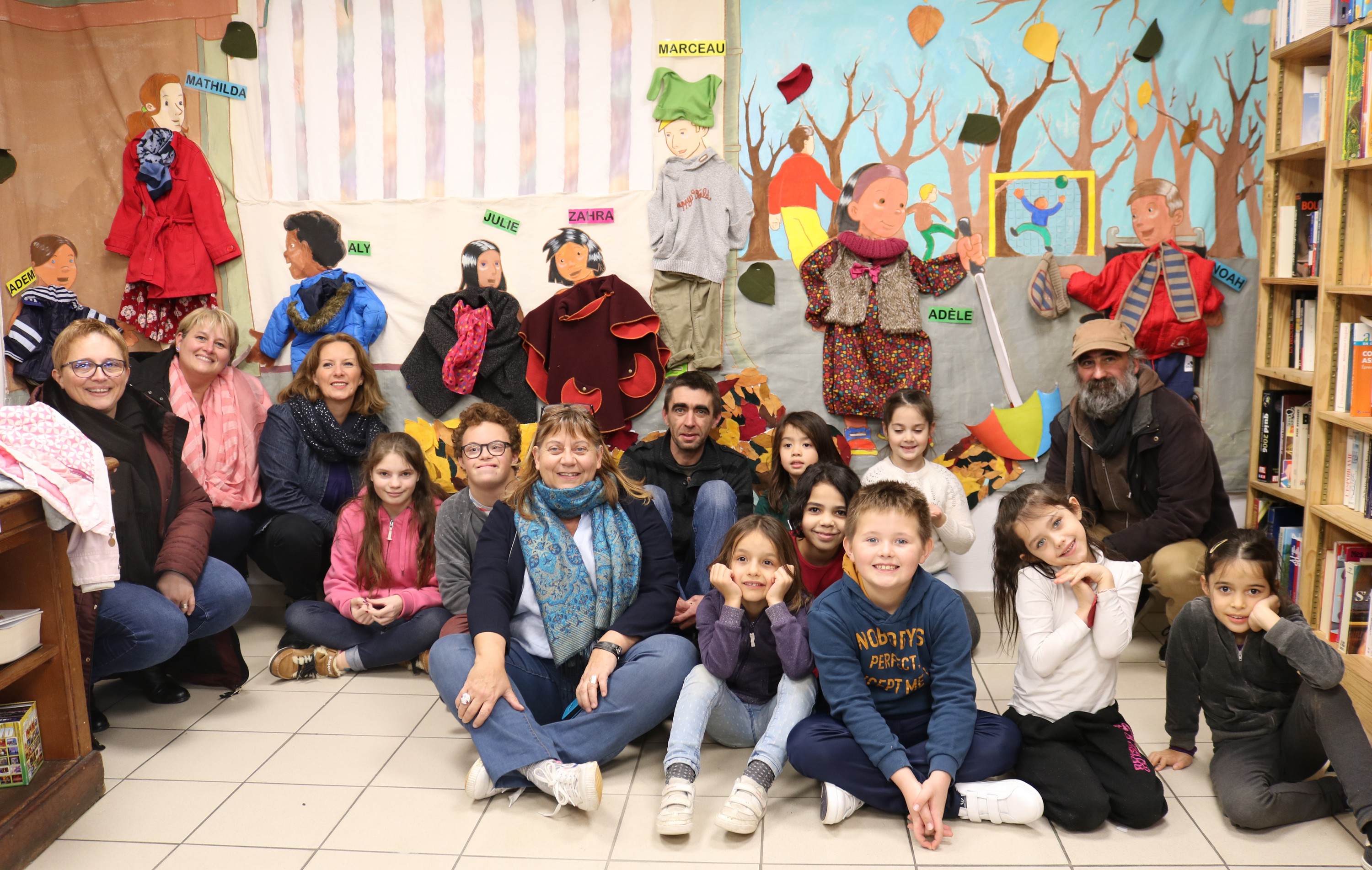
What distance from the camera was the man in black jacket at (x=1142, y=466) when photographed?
325 cm

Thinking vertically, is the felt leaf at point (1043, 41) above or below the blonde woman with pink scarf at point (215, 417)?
above

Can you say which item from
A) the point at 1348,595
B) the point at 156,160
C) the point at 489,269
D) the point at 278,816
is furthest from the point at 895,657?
the point at 156,160

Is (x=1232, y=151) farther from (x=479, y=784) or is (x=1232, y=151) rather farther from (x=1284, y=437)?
(x=479, y=784)

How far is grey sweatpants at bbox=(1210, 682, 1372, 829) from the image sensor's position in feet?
7.00

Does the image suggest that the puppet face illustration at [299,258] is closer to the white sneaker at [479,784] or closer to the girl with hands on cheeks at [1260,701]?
the white sneaker at [479,784]

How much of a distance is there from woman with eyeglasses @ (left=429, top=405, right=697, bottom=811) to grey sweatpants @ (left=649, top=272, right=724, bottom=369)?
1095mm

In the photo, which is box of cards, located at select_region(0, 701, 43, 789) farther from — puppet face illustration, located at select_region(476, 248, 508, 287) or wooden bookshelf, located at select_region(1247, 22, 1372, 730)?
wooden bookshelf, located at select_region(1247, 22, 1372, 730)

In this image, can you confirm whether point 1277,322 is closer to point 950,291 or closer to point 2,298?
point 950,291

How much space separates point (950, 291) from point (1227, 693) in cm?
181

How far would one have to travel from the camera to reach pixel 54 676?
2365 millimetres

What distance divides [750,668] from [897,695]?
39 centimetres

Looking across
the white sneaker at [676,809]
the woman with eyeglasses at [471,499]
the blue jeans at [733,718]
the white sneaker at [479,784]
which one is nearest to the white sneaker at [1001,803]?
the blue jeans at [733,718]

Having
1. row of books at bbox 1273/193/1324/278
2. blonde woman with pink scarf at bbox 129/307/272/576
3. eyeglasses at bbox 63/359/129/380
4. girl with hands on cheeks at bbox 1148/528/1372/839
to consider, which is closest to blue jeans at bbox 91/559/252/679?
eyeglasses at bbox 63/359/129/380

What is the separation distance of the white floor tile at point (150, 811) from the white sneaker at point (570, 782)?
0.77 meters
